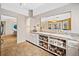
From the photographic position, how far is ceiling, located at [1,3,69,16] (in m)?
1.75

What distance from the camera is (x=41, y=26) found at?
1.84 m

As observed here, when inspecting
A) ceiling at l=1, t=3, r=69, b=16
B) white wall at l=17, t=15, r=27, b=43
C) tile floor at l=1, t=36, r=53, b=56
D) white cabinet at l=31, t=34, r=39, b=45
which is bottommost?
tile floor at l=1, t=36, r=53, b=56

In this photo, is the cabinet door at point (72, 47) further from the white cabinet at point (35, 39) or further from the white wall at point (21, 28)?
the white wall at point (21, 28)

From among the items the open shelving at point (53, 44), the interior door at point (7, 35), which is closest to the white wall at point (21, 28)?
the interior door at point (7, 35)

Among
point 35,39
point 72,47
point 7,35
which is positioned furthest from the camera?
point 35,39

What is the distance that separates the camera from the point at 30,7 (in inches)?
70.6

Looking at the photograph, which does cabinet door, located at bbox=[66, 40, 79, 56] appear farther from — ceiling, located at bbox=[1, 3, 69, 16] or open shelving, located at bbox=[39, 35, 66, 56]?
ceiling, located at bbox=[1, 3, 69, 16]

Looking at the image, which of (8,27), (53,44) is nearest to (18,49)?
(8,27)

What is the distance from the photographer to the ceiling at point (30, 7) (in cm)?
175

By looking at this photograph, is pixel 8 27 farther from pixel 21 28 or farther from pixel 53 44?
pixel 53 44

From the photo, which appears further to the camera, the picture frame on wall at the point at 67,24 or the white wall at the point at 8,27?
the white wall at the point at 8,27

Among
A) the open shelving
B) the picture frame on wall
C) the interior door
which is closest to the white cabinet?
the open shelving

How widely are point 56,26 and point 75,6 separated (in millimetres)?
439

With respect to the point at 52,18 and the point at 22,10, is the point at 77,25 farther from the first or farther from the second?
the point at 22,10
